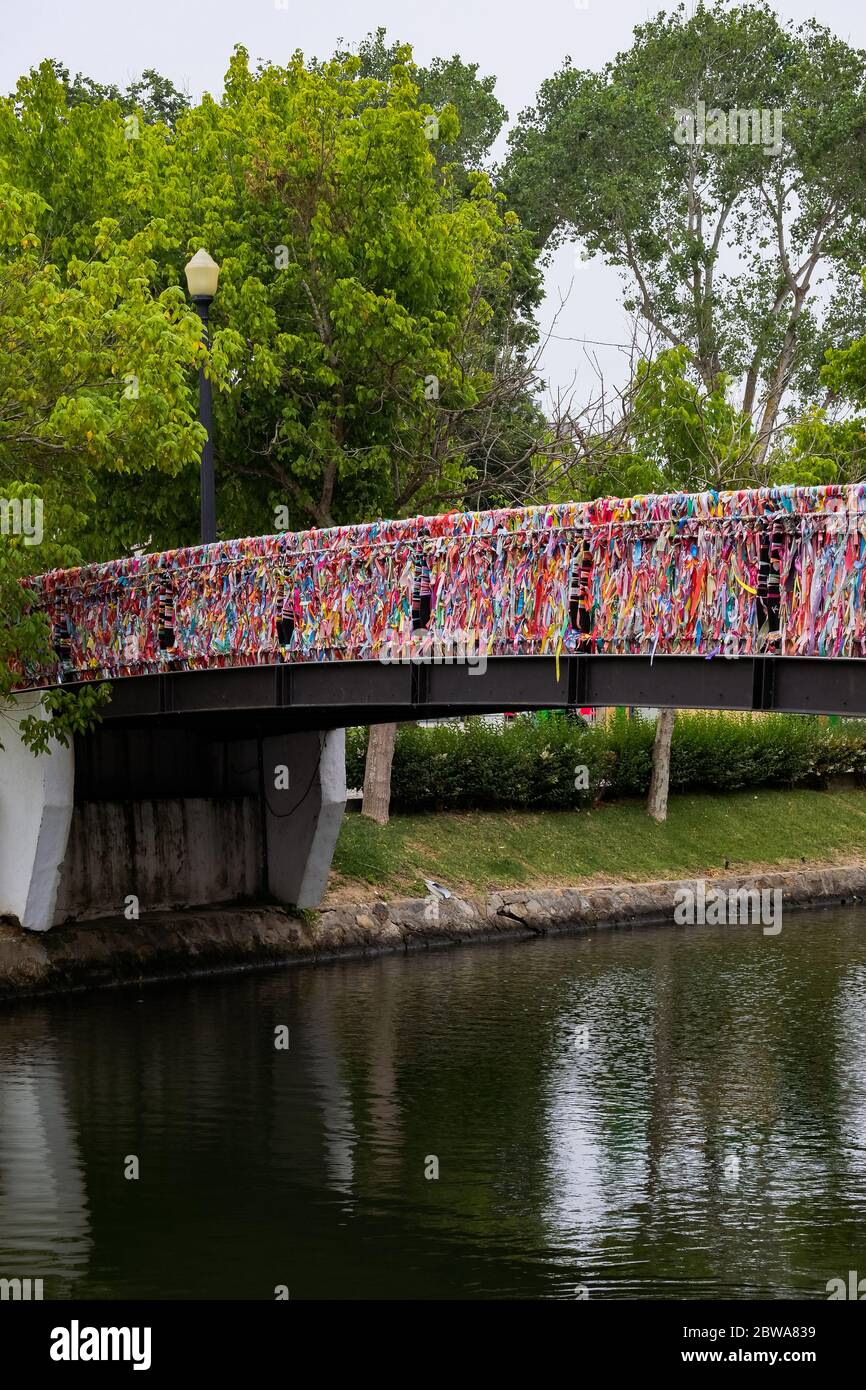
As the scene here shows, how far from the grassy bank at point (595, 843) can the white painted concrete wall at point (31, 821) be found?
515 centimetres

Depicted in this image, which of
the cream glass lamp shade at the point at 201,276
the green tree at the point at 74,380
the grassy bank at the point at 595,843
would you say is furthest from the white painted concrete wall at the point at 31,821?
the cream glass lamp shade at the point at 201,276

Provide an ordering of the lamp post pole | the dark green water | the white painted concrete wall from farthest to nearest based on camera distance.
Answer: the white painted concrete wall < the lamp post pole < the dark green water

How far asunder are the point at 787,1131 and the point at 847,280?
1558 inches

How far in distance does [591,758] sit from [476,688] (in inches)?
687

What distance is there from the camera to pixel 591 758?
35.2m

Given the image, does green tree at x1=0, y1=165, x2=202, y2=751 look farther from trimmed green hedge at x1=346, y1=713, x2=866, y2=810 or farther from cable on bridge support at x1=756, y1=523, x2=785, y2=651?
trimmed green hedge at x1=346, y1=713, x2=866, y2=810

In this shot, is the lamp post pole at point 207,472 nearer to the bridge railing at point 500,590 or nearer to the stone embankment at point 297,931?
the bridge railing at point 500,590

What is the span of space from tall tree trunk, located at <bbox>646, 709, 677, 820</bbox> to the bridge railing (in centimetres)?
1514

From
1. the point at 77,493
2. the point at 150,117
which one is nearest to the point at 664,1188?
the point at 77,493

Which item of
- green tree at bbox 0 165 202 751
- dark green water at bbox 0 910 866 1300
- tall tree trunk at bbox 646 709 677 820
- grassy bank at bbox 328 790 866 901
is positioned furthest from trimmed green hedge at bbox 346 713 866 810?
green tree at bbox 0 165 202 751

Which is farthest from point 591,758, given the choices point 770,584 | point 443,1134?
point 770,584

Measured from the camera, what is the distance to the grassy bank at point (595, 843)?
96.8 feet

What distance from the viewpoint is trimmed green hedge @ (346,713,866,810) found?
32375 mm

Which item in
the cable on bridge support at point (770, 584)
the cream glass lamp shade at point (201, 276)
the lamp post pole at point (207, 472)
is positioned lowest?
the cable on bridge support at point (770, 584)
